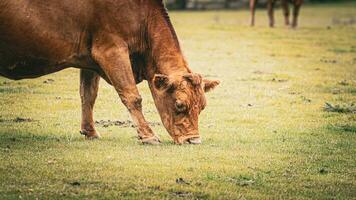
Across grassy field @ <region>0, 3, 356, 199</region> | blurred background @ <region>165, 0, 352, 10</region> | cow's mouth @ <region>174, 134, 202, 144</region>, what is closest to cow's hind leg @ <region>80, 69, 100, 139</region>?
grassy field @ <region>0, 3, 356, 199</region>

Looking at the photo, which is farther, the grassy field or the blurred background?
the blurred background

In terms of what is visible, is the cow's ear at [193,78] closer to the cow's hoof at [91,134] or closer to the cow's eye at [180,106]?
the cow's eye at [180,106]

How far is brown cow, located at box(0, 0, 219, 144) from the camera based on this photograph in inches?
496

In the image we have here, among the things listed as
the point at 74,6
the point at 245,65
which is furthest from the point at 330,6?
the point at 74,6

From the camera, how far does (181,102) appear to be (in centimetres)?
1284

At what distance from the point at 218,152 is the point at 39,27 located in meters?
2.95

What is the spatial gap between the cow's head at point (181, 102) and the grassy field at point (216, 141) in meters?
0.29

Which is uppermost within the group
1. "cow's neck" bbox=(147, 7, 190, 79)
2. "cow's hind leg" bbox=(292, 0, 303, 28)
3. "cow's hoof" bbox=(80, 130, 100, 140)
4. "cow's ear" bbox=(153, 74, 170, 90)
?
"cow's neck" bbox=(147, 7, 190, 79)

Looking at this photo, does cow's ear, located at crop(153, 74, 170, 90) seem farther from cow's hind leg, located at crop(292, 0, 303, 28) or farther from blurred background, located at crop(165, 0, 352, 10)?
blurred background, located at crop(165, 0, 352, 10)

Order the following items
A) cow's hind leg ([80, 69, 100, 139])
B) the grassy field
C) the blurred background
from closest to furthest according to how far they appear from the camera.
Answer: the grassy field → cow's hind leg ([80, 69, 100, 139]) → the blurred background

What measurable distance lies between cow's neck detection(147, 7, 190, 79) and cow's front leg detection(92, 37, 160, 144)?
17.9 inches

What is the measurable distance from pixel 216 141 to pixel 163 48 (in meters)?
1.63

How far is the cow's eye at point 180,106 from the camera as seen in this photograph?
42.2 ft

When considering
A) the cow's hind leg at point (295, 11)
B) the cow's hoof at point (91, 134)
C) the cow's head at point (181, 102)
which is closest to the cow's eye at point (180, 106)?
the cow's head at point (181, 102)
